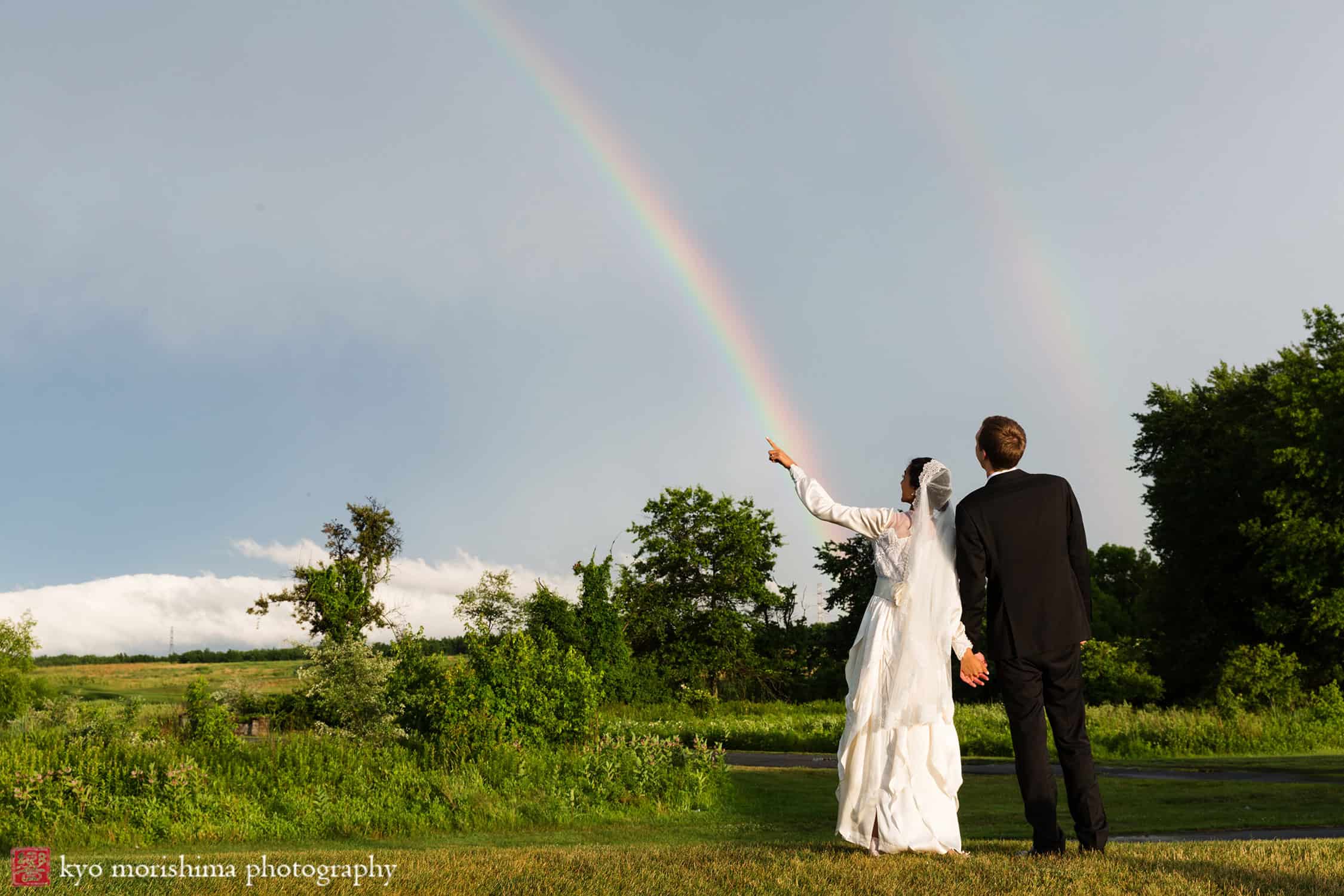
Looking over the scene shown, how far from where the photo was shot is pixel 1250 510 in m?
43.2

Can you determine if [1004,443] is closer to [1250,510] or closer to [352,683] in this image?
[352,683]

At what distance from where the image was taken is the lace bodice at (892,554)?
7.24m

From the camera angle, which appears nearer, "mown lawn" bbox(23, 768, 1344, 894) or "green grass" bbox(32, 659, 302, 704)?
"mown lawn" bbox(23, 768, 1344, 894)

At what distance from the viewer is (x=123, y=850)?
11.8 metres

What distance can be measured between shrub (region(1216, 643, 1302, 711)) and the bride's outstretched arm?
25977mm

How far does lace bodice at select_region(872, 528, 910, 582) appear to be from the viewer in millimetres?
7238

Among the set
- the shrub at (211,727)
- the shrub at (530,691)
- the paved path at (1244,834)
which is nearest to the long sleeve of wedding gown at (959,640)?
the paved path at (1244,834)

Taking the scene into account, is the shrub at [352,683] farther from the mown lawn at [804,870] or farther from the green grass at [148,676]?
the green grass at [148,676]

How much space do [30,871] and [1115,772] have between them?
17.8m

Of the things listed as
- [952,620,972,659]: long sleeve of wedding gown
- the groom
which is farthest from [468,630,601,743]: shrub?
the groom

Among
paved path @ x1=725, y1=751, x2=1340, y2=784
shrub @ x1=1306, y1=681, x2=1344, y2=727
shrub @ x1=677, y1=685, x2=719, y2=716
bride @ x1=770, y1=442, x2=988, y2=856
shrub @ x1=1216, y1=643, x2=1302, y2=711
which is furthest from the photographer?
shrub @ x1=677, y1=685, x2=719, y2=716

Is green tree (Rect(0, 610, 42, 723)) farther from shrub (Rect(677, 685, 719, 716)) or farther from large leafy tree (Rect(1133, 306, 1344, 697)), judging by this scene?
large leafy tree (Rect(1133, 306, 1344, 697))

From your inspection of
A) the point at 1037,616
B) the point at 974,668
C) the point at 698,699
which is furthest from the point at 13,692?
the point at 1037,616

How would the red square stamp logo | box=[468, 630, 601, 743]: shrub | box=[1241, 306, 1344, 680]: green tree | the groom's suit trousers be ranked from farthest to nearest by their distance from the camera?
box=[1241, 306, 1344, 680]: green tree
box=[468, 630, 601, 743]: shrub
the groom's suit trousers
the red square stamp logo
